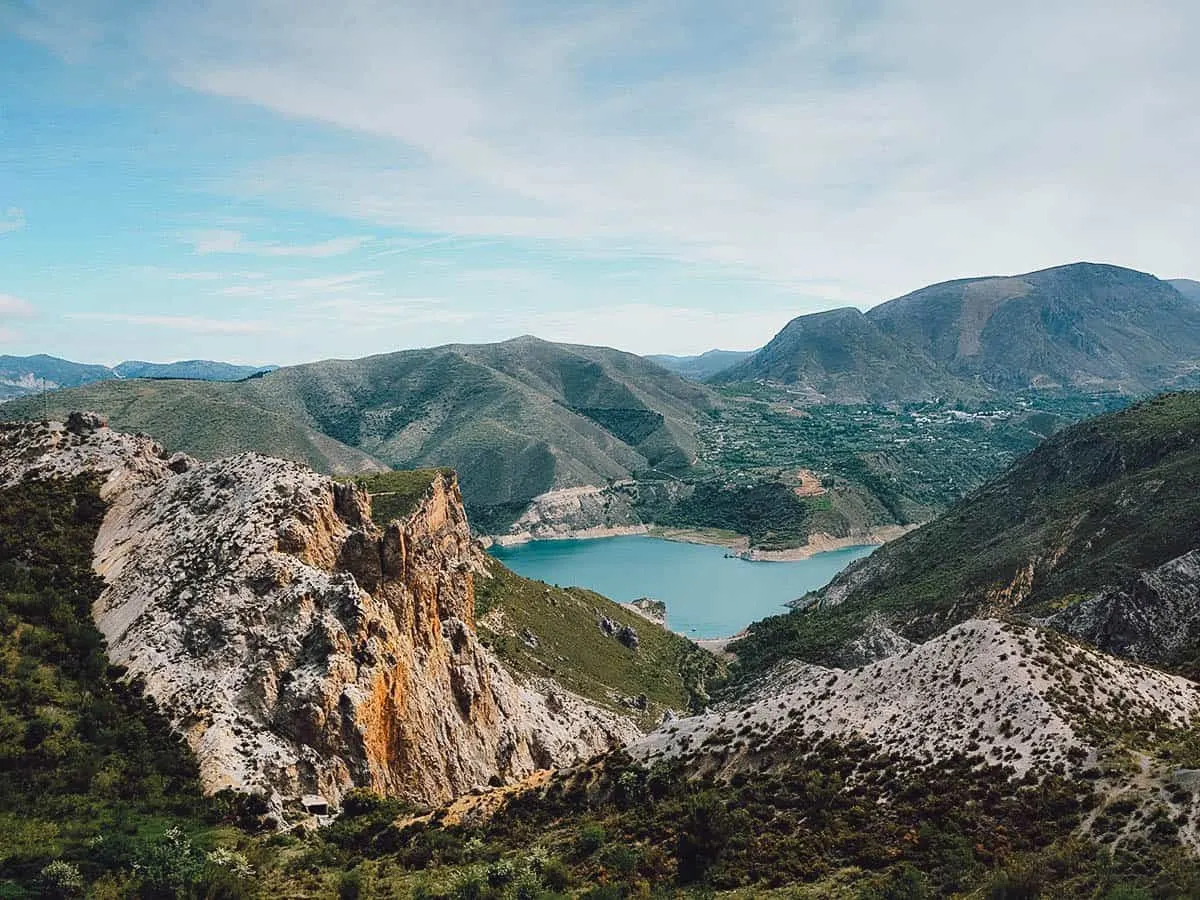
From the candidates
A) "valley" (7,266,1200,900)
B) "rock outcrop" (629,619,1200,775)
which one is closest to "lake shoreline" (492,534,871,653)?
"valley" (7,266,1200,900)

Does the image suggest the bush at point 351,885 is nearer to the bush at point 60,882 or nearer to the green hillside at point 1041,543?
the bush at point 60,882

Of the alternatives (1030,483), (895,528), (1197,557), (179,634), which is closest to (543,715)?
(179,634)

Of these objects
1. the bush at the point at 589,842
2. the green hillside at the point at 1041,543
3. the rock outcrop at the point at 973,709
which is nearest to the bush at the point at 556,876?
the bush at the point at 589,842

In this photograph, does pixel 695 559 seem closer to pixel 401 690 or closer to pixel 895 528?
pixel 895 528

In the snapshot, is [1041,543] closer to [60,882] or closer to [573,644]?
[573,644]

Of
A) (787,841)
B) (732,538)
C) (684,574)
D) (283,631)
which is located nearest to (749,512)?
(732,538)

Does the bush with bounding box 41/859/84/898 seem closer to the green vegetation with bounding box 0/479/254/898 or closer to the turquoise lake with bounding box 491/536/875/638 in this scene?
the green vegetation with bounding box 0/479/254/898
